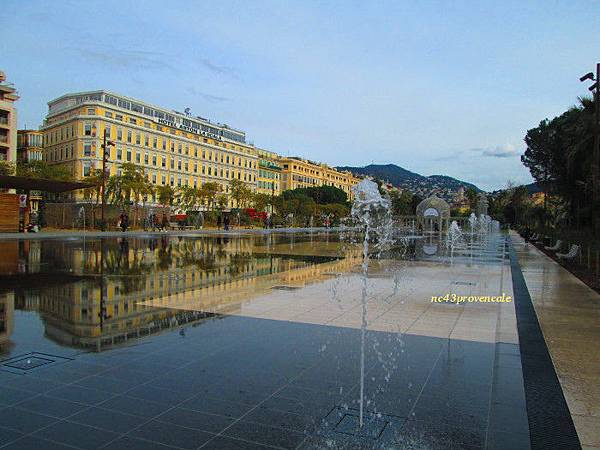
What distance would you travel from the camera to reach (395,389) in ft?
15.4

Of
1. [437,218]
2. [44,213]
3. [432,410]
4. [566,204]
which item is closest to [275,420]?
[432,410]

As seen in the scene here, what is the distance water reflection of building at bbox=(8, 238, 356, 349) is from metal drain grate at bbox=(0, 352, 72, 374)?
52 cm

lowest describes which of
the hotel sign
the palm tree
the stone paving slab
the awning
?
the stone paving slab

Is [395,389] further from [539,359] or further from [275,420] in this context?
[539,359]

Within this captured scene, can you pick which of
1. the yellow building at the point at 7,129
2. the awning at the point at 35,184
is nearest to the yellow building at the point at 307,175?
the yellow building at the point at 7,129

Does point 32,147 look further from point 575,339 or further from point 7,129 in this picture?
point 575,339

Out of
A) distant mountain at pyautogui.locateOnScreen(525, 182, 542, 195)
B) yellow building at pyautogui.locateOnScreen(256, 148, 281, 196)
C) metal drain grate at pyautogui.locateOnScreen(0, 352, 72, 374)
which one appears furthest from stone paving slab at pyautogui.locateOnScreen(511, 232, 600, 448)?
yellow building at pyautogui.locateOnScreen(256, 148, 281, 196)

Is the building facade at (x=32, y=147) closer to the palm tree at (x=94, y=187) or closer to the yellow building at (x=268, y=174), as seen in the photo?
the palm tree at (x=94, y=187)

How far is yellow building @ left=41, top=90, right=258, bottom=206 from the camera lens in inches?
2670

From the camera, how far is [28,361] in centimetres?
526

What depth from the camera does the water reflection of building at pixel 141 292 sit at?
6879mm

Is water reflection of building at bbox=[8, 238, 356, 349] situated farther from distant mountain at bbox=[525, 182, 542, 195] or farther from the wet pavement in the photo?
distant mountain at bbox=[525, 182, 542, 195]

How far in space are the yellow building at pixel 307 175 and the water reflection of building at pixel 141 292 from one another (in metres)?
99.2

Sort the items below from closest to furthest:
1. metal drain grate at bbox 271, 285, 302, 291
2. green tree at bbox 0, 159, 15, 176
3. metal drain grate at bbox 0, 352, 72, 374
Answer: metal drain grate at bbox 0, 352, 72, 374 < metal drain grate at bbox 271, 285, 302, 291 < green tree at bbox 0, 159, 15, 176
